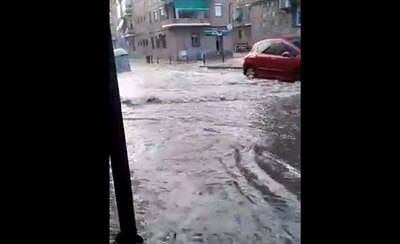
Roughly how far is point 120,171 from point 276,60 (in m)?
9.71

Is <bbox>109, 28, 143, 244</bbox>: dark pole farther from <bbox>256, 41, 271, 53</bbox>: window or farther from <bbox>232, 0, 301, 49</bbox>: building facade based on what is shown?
<bbox>232, 0, 301, 49</bbox>: building facade

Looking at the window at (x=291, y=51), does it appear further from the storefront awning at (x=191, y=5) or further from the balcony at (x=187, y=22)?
the storefront awning at (x=191, y=5)

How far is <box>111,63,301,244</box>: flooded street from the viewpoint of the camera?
3814 millimetres

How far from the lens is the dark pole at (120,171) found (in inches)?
A: 133

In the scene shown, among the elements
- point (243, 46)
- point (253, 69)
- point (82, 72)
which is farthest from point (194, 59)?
point (82, 72)

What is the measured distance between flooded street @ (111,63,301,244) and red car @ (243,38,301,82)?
2.58 feet

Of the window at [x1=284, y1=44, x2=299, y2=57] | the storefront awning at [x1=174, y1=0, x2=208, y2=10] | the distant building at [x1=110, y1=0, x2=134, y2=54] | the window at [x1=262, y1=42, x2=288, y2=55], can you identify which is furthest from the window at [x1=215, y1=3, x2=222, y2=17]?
the window at [x1=284, y1=44, x2=299, y2=57]

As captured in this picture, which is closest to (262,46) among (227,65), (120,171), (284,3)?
(227,65)

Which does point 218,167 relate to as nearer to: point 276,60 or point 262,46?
point 276,60

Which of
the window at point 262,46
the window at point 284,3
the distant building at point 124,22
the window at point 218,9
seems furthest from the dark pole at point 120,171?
the distant building at point 124,22

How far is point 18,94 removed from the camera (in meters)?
1.48

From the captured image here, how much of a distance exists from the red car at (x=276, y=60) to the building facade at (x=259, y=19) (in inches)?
385
